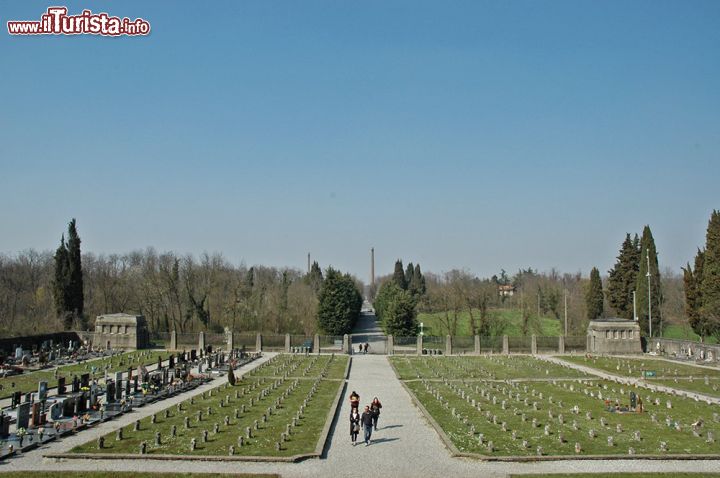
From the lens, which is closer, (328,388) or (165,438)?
(165,438)

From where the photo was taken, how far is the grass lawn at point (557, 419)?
72.9ft

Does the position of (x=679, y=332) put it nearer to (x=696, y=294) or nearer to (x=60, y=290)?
(x=696, y=294)

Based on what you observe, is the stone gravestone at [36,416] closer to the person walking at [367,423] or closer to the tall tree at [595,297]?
the person walking at [367,423]

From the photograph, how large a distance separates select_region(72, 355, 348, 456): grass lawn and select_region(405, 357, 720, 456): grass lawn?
5310 mm

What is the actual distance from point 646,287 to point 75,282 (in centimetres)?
6076

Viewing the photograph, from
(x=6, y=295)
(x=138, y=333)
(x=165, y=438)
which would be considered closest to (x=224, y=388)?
(x=165, y=438)

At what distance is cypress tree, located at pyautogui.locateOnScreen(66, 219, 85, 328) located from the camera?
66625 mm

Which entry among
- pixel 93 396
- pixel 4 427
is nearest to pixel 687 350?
pixel 93 396

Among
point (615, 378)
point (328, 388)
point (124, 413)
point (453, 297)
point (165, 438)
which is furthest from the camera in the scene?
point (453, 297)

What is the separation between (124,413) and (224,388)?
26.5 ft

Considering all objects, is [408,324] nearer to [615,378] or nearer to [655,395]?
[615,378]

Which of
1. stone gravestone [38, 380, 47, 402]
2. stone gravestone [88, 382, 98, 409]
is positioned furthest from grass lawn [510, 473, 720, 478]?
stone gravestone [38, 380, 47, 402]

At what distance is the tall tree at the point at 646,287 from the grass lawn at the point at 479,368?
2176cm

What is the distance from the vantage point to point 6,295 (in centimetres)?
8412
